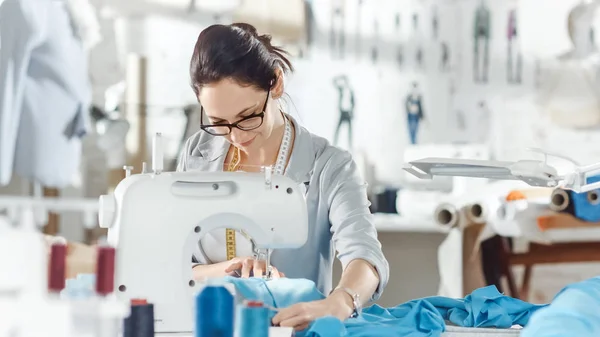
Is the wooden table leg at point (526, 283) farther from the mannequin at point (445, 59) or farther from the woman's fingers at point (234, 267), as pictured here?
the woman's fingers at point (234, 267)

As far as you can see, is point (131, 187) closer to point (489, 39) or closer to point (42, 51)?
point (42, 51)

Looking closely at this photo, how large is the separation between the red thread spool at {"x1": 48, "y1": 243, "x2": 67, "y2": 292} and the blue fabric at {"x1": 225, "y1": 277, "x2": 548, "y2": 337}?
48 cm

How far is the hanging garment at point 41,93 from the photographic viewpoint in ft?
11.4

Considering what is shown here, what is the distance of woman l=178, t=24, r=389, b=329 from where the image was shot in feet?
6.42

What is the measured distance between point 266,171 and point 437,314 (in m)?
0.42

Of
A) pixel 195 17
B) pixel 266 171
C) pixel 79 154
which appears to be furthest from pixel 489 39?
pixel 266 171

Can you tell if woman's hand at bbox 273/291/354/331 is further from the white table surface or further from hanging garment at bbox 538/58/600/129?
hanging garment at bbox 538/58/600/129

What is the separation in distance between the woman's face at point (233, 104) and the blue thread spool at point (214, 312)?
2.89 ft

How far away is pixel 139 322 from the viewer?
49.1 inches

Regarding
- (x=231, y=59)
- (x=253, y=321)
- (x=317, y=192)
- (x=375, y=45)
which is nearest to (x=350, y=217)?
(x=317, y=192)

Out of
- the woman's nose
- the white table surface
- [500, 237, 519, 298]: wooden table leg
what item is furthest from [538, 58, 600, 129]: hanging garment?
the woman's nose

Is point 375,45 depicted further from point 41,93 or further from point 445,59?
point 41,93

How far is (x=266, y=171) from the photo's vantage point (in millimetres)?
1680

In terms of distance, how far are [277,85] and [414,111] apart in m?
1.71
